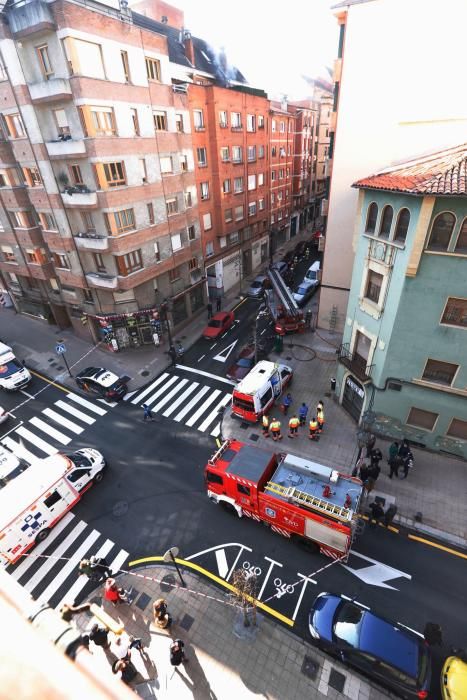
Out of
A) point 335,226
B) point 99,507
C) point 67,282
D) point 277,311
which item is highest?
point 335,226

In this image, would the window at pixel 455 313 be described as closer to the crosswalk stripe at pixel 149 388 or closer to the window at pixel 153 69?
the crosswalk stripe at pixel 149 388

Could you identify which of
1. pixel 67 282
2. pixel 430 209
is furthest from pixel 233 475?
pixel 67 282

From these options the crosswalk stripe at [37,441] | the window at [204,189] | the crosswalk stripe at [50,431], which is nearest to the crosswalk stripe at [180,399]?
the crosswalk stripe at [50,431]

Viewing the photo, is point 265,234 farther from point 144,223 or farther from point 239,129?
point 144,223

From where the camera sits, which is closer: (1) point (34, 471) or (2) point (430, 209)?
(2) point (430, 209)

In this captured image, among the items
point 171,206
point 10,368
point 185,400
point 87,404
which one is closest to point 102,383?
point 87,404

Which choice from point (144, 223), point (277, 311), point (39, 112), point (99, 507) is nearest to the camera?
point (99, 507)

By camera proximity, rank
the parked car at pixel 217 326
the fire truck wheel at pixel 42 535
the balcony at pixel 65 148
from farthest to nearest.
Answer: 1. the parked car at pixel 217 326
2. the balcony at pixel 65 148
3. the fire truck wheel at pixel 42 535
